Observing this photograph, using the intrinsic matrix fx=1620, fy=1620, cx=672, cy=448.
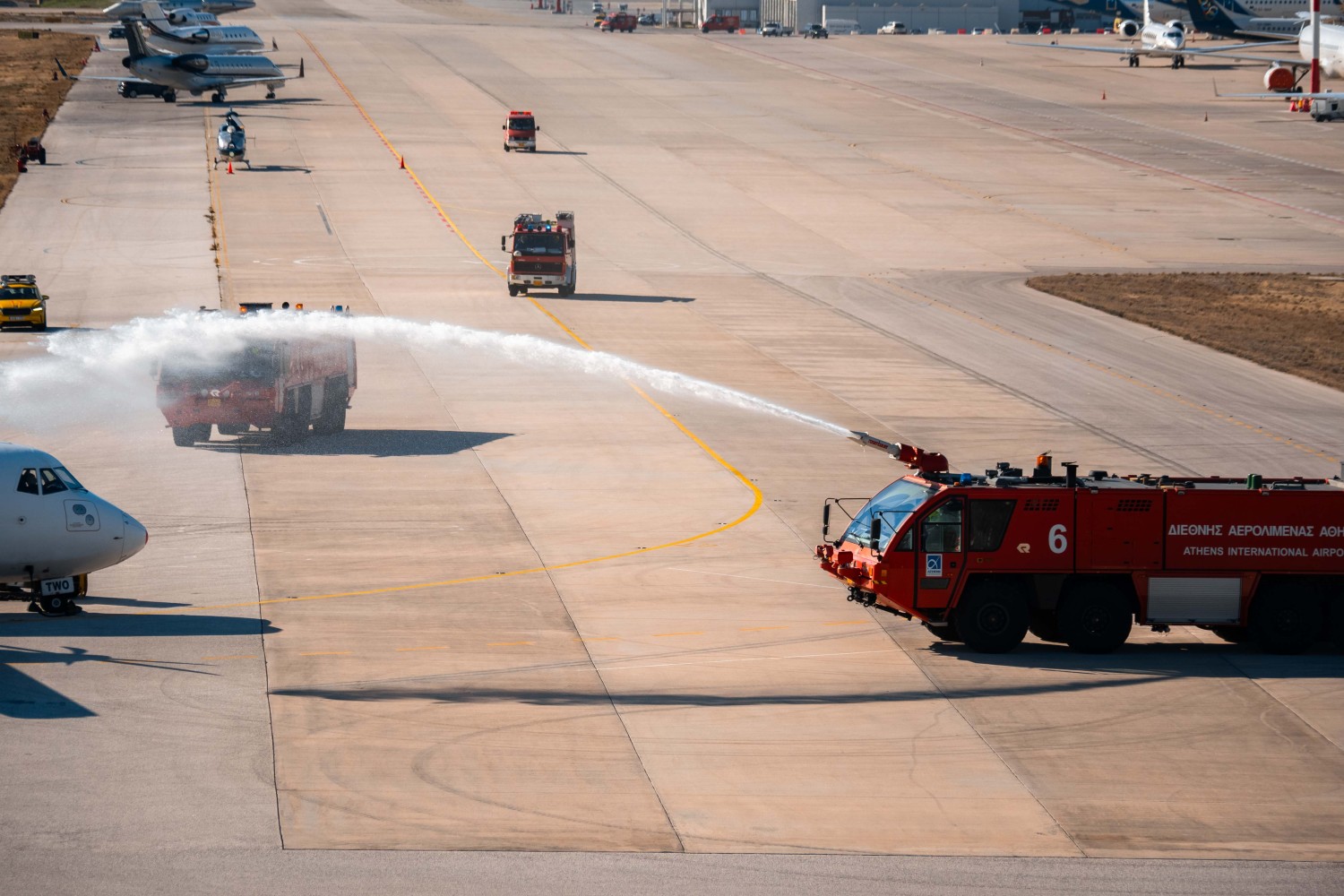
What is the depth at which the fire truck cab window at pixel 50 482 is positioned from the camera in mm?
33188

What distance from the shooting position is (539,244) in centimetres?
7669

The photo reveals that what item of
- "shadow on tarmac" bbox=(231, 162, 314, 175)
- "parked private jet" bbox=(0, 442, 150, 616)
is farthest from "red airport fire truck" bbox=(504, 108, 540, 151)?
"parked private jet" bbox=(0, 442, 150, 616)

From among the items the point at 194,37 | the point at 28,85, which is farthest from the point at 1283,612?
the point at 28,85

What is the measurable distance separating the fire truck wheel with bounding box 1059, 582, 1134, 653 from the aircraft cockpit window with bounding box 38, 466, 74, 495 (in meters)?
20.6

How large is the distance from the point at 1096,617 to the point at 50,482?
21491 millimetres

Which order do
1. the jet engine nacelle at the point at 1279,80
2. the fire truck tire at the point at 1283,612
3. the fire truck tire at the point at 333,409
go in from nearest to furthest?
the fire truck tire at the point at 1283,612, the fire truck tire at the point at 333,409, the jet engine nacelle at the point at 1279,80

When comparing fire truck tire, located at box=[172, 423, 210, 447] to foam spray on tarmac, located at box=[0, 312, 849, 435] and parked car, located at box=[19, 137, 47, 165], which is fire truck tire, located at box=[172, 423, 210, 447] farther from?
parked car, located at box=[19, 137, 47, 165]

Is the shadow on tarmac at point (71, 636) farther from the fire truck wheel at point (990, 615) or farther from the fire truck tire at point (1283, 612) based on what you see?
the fire truck tire at point (1283, 612)

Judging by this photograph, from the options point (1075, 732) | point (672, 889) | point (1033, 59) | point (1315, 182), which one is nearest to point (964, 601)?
point (1075, 732)

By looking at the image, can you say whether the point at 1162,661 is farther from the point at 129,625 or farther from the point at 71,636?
the point at 71,636

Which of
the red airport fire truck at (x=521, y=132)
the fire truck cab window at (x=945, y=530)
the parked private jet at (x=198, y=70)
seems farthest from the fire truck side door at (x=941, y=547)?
the parked private jet at (x=198, y=70)

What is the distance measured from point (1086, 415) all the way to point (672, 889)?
3699cm

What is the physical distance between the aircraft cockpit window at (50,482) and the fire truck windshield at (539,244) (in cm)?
4392

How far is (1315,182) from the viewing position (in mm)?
114375
